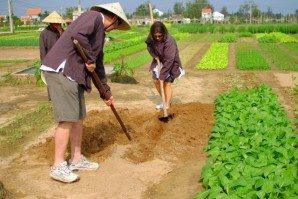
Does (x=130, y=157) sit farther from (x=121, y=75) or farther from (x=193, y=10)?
(x=193, y=10)

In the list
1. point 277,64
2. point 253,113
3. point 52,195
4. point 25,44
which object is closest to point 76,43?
point 52,195

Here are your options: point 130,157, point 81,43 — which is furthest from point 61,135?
point 130,157

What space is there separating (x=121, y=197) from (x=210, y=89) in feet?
20.4

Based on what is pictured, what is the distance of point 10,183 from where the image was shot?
4.33 meters

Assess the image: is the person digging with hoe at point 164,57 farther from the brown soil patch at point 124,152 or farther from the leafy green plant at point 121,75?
the leafy green plant at point 121,75

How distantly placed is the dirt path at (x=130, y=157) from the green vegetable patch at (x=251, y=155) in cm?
32

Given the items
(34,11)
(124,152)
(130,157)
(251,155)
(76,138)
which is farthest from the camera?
(34,11)

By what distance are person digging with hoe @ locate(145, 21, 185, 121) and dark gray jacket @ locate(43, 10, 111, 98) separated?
7.93 feet

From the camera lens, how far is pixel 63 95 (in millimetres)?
4082

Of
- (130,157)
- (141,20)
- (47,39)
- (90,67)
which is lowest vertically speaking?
(130,157)

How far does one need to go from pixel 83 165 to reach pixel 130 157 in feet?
2.14

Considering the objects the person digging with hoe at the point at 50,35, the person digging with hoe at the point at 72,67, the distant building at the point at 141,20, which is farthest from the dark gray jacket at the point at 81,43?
the distant building at the point at 141,20

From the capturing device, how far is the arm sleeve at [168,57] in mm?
6609

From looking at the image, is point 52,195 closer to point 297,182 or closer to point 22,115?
point 297,182
